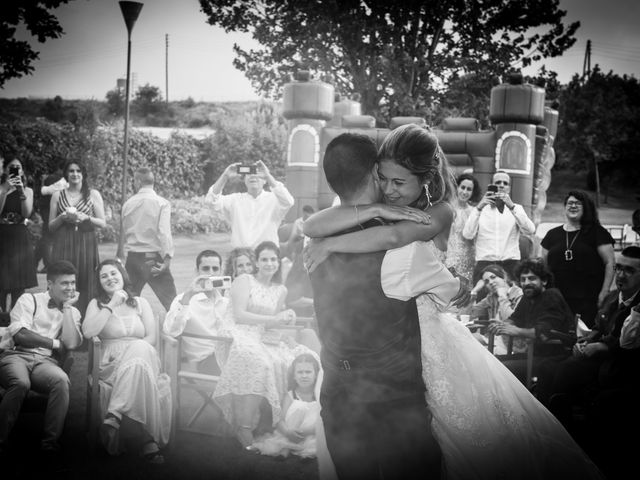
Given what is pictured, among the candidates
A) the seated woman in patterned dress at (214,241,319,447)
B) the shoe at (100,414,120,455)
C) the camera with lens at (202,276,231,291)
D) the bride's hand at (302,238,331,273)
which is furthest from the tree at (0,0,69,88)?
the bride's hand at (302,238,331,273)

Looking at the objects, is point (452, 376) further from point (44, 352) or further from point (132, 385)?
point (44, 352)

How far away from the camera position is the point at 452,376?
1.80m

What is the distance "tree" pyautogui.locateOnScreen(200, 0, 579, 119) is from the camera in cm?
1515

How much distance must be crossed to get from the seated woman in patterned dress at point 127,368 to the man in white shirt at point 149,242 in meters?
1.43

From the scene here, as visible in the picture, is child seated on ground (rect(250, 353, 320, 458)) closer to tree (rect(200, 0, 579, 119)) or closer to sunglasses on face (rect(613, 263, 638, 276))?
sunglasses on face (rect(613, 263, 638, 276))

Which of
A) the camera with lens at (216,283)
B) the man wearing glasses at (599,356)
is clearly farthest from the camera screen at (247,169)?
the man wearing glasses at (599,356)

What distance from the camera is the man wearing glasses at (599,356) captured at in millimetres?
3236

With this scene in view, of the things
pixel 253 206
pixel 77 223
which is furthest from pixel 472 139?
pixel 77 223

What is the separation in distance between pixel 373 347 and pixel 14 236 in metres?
4.59

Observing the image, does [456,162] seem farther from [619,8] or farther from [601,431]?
[601,431]

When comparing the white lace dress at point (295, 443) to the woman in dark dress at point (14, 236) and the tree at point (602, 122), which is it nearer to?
the woman in dark dress at point (14, 236)

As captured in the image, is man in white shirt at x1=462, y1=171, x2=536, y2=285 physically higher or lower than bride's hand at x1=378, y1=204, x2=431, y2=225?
lower

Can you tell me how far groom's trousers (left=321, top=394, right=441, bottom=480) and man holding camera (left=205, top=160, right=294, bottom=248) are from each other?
11.1 feet

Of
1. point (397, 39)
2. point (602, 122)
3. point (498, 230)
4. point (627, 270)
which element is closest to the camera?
point (627, 270)
